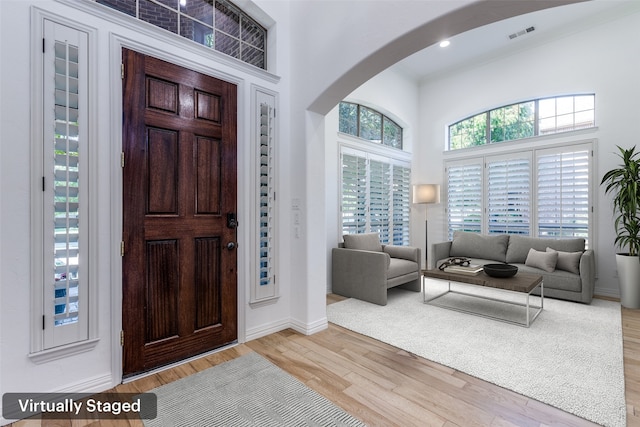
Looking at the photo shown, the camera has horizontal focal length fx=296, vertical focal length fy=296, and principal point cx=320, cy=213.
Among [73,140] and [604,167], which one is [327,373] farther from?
[604,167]

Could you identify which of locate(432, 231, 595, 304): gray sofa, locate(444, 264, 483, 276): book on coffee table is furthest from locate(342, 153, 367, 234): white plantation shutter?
locate(444, 264, 483, 276): book on coffee table

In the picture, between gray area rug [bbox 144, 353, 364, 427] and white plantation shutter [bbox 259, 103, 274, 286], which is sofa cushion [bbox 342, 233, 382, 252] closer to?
white plantation shutter [bbox 259, 103, 274, 286]

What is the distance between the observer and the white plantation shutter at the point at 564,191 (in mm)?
4320

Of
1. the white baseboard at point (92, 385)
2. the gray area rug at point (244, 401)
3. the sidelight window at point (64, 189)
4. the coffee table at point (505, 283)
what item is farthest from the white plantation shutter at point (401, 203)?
the sidelight window at point (64, 189)

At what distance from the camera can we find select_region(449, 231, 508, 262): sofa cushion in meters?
4.76

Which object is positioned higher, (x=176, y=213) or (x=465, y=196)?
(x=465, y=196)

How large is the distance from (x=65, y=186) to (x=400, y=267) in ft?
11.6

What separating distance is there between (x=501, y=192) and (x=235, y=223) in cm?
463

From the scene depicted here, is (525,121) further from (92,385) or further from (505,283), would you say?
(92,385)

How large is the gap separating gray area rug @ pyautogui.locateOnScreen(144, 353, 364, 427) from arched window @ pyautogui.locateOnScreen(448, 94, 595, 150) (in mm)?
5323

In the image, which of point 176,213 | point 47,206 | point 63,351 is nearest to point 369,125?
point 176,213

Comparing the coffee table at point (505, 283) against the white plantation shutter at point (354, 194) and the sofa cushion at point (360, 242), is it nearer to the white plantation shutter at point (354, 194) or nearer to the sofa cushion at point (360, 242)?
the sofa cushion at point (360, 242)

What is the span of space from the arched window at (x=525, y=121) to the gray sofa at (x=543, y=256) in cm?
180

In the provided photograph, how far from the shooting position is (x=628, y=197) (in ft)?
11.9
